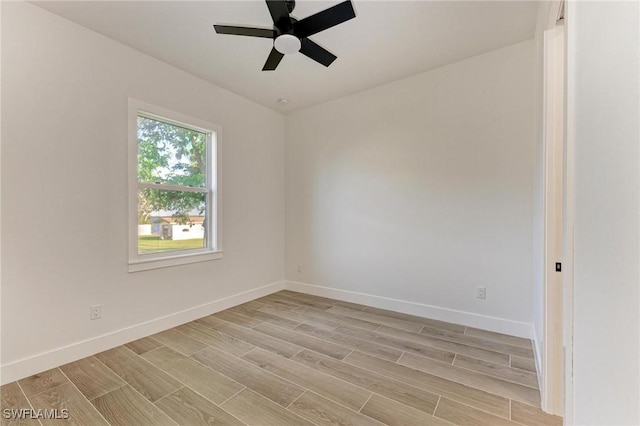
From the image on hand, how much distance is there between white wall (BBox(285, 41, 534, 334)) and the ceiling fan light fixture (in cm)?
172

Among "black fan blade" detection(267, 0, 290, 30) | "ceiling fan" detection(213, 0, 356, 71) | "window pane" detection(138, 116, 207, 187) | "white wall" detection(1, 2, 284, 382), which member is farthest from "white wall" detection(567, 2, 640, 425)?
"window pane" detection(138, 116, 207, 187)

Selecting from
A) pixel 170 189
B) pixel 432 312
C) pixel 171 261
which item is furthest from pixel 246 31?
pixel 432 312

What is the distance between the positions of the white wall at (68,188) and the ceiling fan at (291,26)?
4.45ft

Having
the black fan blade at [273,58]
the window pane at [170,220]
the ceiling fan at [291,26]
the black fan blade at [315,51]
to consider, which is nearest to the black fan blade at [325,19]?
the ceiling fan at [291,26]

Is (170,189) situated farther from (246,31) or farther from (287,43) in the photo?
(287,43)

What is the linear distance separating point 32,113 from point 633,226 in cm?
325

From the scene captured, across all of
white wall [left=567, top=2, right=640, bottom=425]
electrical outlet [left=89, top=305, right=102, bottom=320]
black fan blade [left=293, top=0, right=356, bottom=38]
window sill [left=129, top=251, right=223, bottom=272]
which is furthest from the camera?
window sill [left=129, top=251, right=223, bottom=272]

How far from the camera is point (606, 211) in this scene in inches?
21.8

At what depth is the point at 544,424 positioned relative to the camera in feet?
5.19

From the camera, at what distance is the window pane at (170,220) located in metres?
2.83

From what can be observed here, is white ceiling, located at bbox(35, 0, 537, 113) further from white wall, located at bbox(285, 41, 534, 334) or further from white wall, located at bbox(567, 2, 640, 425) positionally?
white wall, located at bbox(567, 2, 640, 425)

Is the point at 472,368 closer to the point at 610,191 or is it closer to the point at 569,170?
the point at 569,170

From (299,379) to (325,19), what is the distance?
8.16ft

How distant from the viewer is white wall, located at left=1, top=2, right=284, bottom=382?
2037 millimetres
